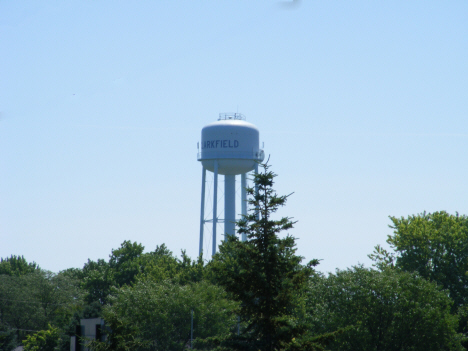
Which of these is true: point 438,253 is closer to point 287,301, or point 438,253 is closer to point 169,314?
point 169,314

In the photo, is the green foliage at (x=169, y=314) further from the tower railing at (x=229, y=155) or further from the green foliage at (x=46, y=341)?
the tower railing at (x=229, y=155)

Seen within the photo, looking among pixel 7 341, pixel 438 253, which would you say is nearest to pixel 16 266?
pixel 7 341

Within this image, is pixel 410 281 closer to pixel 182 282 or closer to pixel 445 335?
pixel 445 335

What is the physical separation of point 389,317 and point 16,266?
68.0m

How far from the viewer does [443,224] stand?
45.7 m

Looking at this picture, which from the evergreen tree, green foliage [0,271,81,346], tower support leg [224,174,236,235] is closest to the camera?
the evergreen tree

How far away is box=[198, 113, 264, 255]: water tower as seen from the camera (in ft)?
195

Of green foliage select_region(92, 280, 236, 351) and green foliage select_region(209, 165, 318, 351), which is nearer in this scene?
green foliage select_region(209, 165, 318, 351)

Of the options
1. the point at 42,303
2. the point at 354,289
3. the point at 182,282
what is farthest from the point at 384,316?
the point at 42,303

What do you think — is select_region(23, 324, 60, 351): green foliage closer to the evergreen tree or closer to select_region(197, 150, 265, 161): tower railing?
select_region(197, 150, 265, 161): tower railing

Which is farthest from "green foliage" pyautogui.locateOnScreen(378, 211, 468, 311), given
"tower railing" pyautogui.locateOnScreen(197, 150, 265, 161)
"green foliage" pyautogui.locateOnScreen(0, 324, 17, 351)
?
"green foliage" pyautogui.locateOnScreen(0, 324, 17, 351)

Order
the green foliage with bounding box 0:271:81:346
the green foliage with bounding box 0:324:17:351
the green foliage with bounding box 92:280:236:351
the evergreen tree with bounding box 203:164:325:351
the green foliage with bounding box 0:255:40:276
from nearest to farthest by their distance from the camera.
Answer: the evergreen tree with bounding box 203:164:325:351 → the green foliage with bounding box 92:280:236:351 → the green foliage with bounding box 0:324:17:351 → the green foliage with bounding box 0:271:81:346 → the green foliage with bounding box 0:255:40:276

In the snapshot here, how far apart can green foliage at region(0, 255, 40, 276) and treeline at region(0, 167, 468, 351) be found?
21.9 metres

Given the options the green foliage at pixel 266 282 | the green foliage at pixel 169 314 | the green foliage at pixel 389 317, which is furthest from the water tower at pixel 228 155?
the green foliage at pixel 266 282
